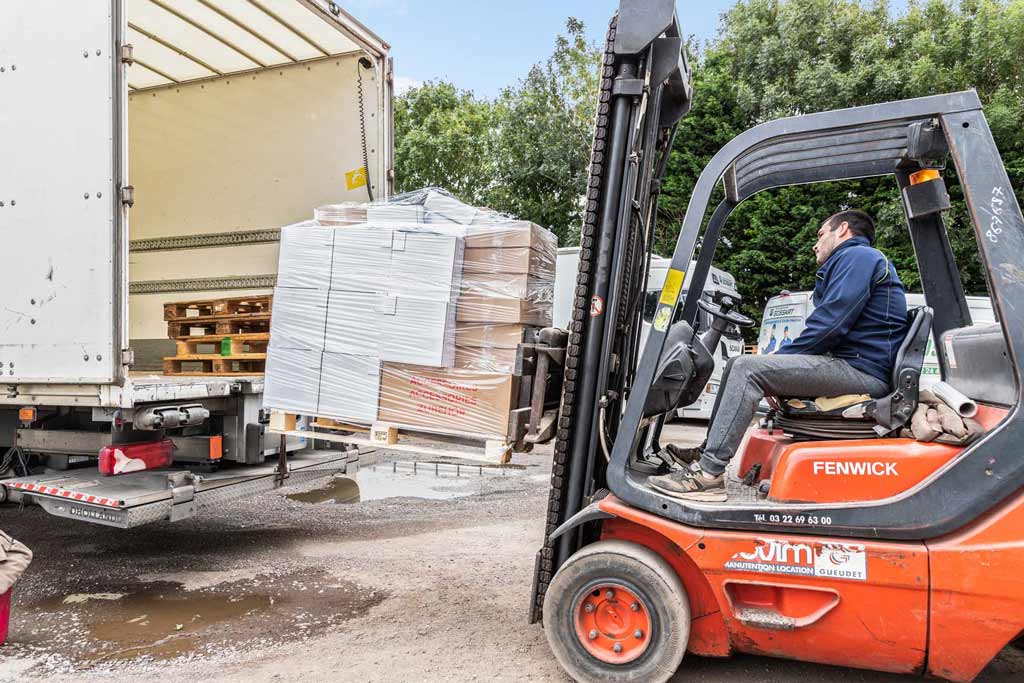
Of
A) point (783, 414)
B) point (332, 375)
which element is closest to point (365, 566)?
point (332, 375)

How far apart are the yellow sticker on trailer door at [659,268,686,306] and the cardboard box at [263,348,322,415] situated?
6.13ft

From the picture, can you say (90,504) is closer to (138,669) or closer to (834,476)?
(138,669)

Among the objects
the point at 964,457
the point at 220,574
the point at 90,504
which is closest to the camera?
the point at 964,457

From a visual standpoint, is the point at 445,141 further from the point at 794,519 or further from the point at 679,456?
the point at 794,519

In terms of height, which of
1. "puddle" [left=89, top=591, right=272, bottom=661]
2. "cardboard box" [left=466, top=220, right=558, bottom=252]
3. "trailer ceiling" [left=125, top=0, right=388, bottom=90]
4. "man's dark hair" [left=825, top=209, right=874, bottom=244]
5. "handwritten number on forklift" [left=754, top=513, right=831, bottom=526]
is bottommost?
"puddle" [left=89, top=591, right=272, bottom=661]

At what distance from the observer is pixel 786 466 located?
2.91 m

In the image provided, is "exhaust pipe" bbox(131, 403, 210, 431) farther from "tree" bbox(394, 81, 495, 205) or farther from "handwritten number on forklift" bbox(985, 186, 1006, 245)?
"tree" bbox(394, 81, 495, 205)

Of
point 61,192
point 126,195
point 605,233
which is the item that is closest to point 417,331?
point 605,233

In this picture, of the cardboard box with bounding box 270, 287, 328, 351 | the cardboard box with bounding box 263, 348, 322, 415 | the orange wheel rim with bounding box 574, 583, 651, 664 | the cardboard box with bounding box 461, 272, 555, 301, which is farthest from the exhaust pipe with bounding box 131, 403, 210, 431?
the orange wheel rim with bounding box 574, 583, 651, 664

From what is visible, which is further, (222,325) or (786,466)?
(222,325)

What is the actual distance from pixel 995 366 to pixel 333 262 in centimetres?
303

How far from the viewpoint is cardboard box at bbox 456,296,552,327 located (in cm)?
365

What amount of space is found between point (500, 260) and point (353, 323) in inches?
32.9

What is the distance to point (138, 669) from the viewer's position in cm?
338
